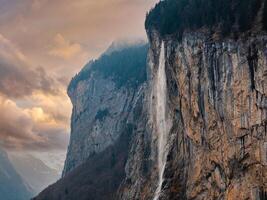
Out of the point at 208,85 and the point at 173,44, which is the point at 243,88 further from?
the point at 173,44

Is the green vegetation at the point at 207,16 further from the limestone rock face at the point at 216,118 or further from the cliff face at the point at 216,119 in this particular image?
the cliff face at the point at 216,119

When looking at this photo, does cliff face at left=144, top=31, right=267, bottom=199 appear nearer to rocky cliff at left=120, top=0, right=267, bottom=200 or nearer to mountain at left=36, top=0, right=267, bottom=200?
rocky cliff at left=120, top=0, right=267, bottom=200

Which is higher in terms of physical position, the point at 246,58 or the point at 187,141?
the point at 246,58

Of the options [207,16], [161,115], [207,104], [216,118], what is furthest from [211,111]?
[161,115]

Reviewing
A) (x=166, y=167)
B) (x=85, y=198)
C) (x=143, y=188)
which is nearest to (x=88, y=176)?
(x=85, y=198)

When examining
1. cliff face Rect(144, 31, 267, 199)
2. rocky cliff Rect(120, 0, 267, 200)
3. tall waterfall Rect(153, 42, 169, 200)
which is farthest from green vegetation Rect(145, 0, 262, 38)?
tall waterfall Rect(153, 42, 169, 200)

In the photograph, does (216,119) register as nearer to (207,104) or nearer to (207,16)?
(207,104)
